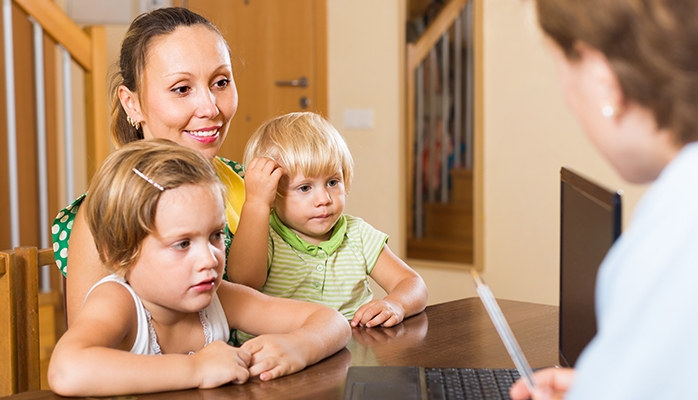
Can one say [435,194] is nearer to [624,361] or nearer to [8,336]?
[8,336]

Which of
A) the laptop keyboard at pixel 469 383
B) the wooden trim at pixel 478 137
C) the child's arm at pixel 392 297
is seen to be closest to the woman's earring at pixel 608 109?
the laptop keyboard at pixel 469 383

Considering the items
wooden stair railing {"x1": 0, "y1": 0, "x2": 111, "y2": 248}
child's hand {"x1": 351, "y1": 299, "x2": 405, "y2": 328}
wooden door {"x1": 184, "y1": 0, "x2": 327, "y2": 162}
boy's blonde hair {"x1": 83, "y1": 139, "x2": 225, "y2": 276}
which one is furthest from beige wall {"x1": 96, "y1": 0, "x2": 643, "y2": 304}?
boy's blonde hair {"x1": 83, "y1": 139, "x2": 225, "y2": 276}

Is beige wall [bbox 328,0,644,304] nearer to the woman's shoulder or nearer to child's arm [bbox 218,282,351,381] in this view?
child's arm [bbox 218,282,351,381]

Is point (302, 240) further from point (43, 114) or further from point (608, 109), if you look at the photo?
point (43, 114)

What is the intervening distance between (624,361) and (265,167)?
1.04 meters

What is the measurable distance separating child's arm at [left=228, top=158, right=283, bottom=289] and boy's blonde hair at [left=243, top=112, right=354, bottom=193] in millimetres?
54

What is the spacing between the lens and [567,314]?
1051mm

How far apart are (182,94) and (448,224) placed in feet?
9.97

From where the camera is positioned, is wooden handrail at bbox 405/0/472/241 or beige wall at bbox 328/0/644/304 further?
wooden handrail at bbox 405/0/472/241

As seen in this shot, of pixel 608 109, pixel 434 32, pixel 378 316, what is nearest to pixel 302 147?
pixel 378 316

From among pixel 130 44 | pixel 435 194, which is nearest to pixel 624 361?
pixel 130 44

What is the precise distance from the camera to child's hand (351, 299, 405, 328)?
4.73 feet

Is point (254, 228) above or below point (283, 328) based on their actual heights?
above

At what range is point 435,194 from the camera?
14.5 ft
